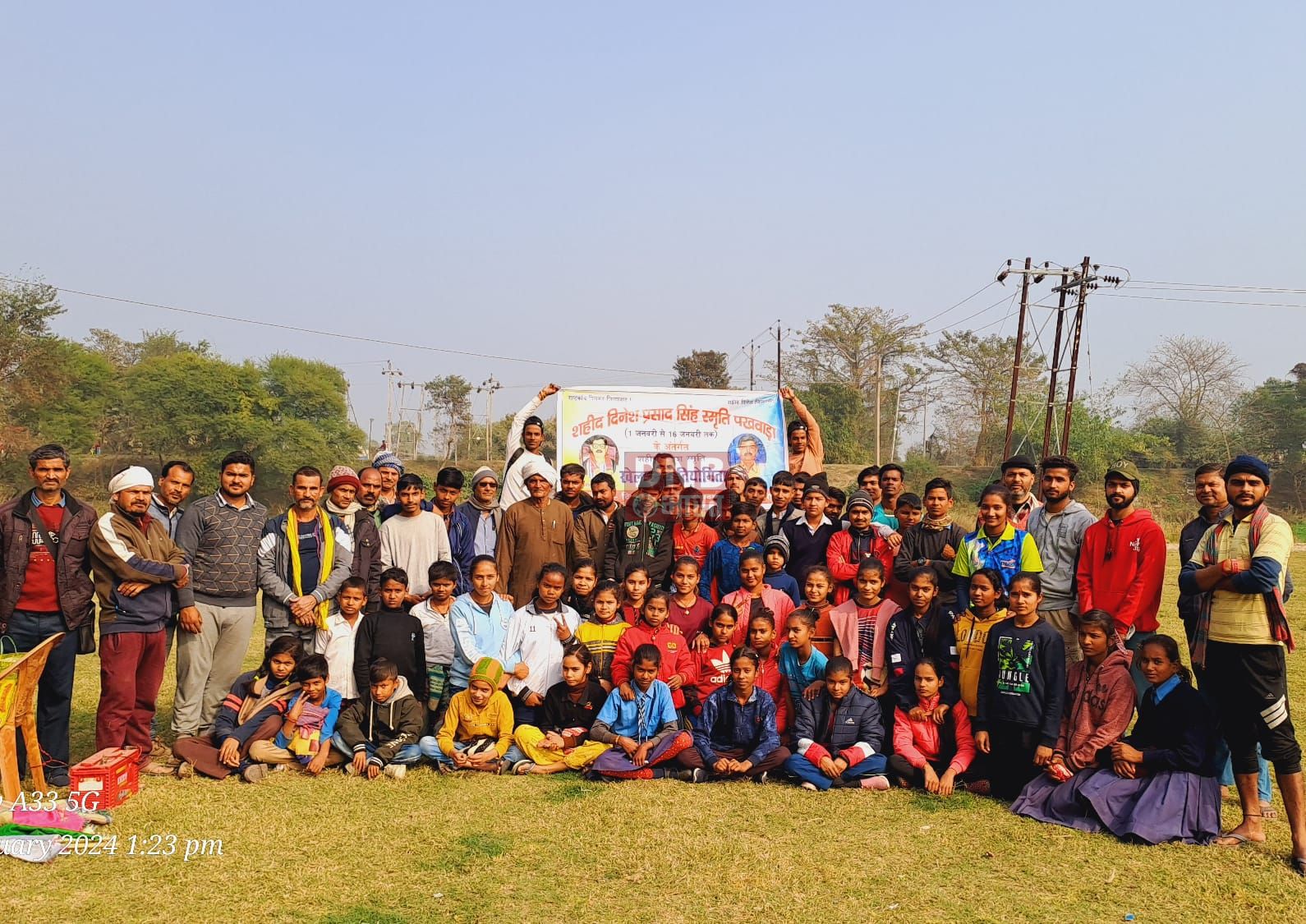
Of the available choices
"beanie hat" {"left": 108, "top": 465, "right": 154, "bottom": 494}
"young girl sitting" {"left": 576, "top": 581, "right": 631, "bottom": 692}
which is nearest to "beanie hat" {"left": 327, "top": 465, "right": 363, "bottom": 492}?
"beanie hat" {"left": 108, "top": 465, "right": 154, "bottom": 494}

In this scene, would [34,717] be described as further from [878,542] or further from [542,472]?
[878,542]

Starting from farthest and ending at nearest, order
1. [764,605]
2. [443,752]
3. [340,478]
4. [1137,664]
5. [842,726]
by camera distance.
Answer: [340,478], [764,605], [443,752], [842,726], [1137,664]

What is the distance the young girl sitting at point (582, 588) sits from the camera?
7.20 m

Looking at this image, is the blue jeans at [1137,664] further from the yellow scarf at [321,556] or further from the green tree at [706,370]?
the green tree at [706,370]

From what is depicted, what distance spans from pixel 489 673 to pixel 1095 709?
377 centimetres

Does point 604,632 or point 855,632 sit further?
point 604,632

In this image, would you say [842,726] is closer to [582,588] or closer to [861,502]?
[861,502]

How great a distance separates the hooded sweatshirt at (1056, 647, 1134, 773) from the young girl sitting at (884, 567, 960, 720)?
72cm

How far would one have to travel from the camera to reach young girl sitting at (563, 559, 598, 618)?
720cm

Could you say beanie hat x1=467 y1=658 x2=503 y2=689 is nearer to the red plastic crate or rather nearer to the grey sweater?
the grey sweater

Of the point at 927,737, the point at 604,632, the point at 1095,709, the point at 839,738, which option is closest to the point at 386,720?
the point at 604,632

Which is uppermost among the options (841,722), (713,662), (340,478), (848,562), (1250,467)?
(1250,467)

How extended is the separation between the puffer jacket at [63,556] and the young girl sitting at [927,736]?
509cm

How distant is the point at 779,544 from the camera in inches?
286
